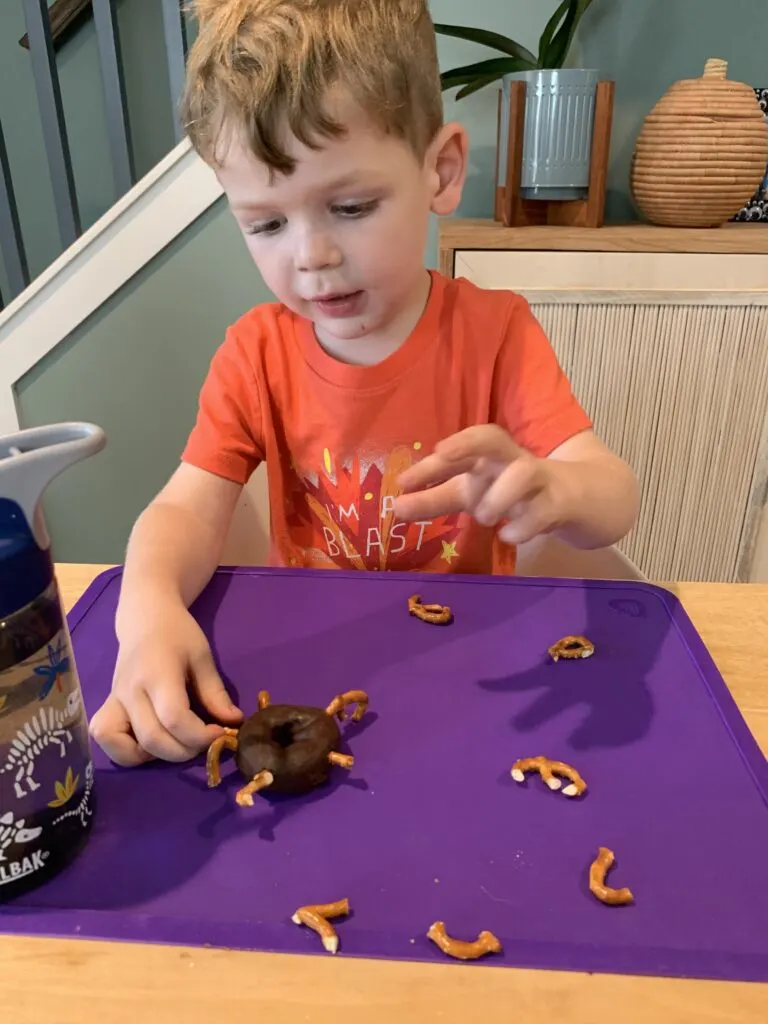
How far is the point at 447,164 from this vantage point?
826mm

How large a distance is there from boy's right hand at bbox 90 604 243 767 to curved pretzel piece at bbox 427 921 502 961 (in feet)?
0.68

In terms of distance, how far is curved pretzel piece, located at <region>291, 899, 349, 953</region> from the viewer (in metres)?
0.39

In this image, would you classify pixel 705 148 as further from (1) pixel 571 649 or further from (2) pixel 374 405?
(1) pixel 571 649

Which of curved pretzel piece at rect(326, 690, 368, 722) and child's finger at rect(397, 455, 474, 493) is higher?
child's finger at rect(397, 455, 474, 493)

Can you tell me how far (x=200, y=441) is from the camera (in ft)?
2.89

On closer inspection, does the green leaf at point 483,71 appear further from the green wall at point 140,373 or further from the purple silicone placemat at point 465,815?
the purple silicone placemat at point 465,815

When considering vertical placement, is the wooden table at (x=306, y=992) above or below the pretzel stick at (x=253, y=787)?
below

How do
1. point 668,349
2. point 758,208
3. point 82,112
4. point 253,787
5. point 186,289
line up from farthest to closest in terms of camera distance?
point 82,112, point 186,289, point 758,208, point 668,349, point 253,787

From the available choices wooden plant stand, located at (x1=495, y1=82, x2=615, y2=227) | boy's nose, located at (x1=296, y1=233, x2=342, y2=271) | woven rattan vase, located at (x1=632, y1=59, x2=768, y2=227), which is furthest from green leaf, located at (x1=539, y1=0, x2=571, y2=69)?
boy's nose, located at (x1=296, y1=233, x2=342, y2=271)

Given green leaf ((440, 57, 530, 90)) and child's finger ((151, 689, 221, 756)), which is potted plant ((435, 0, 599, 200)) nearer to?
green leaf ((440, 57, 530, 90))

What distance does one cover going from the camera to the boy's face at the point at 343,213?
2.22ft

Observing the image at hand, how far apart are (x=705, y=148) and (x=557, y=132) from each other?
10.5 inches

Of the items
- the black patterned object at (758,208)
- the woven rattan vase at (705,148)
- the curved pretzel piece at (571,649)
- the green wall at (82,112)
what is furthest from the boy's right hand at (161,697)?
the green wall at (82,112)

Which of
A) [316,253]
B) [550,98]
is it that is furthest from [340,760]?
[550,98]
